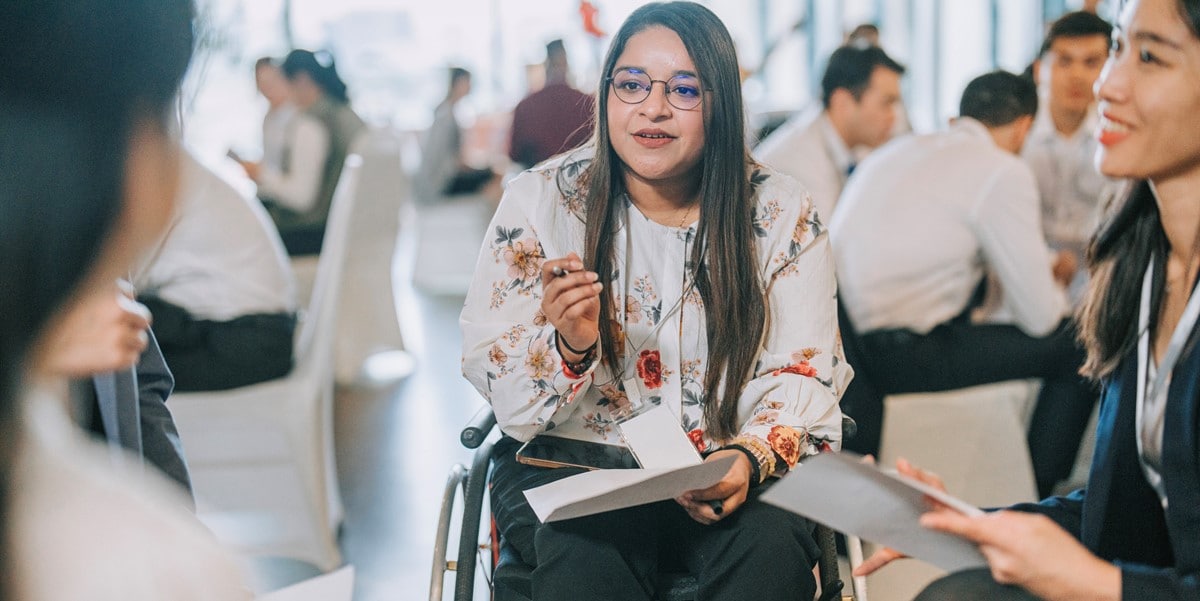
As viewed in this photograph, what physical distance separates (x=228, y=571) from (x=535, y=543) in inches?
38.4

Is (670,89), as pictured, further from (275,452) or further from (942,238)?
(275,452)

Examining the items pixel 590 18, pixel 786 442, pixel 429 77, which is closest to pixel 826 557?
pixel 786 442

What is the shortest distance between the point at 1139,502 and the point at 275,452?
80.7 inches

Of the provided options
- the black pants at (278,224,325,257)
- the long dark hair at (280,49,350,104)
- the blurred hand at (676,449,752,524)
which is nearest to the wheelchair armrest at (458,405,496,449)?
the blurred hand at (676,449,752,524)

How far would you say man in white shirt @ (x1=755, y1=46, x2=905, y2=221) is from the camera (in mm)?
3434

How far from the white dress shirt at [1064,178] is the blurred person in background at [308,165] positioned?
289 cm

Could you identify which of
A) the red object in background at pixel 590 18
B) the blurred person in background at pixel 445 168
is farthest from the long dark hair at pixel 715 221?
the red object in background at pixel 590 18

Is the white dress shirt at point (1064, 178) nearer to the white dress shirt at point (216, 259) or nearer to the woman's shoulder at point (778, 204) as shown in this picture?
the woman's shoulder at point (778, 204)

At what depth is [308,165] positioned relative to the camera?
476 cm

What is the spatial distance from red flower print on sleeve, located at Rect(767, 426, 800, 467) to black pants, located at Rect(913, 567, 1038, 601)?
20.3 inches

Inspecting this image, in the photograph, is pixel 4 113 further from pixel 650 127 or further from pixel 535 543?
pixel 650 127

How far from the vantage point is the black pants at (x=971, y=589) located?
1.07m

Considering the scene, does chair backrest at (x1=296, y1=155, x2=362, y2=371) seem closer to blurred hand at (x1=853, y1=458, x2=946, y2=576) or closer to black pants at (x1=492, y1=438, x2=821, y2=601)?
black pants at (x1=492, y1=438, x2=821, y2=601)

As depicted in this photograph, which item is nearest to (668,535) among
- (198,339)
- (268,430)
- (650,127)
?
(650,127)
